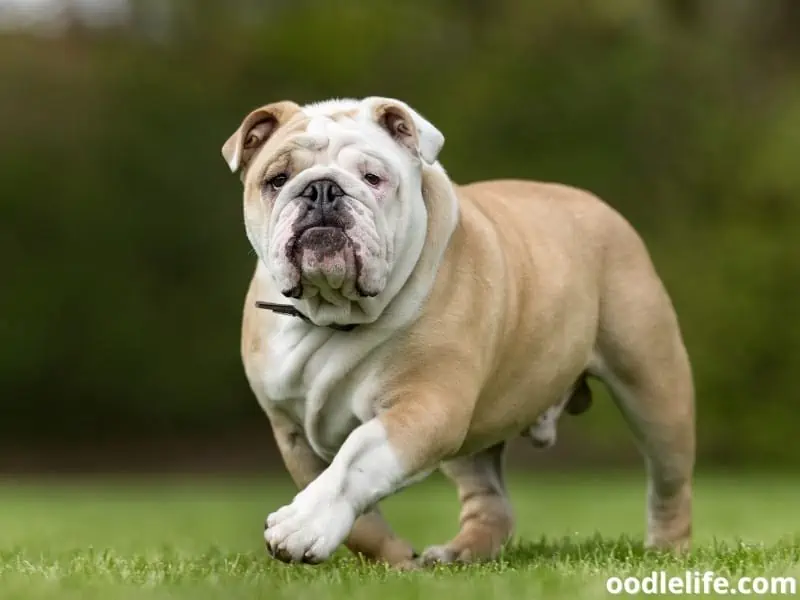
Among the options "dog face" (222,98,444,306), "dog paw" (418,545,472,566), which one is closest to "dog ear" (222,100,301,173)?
"dog face" (222,98,444,306)

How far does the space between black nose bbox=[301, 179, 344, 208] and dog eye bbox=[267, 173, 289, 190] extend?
14 cm

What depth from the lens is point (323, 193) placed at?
12.9 feet

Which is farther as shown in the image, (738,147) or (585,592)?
(738,147)

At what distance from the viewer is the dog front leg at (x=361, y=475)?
3562 mm

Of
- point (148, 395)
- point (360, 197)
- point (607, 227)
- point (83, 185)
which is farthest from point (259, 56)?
point (360, 197)

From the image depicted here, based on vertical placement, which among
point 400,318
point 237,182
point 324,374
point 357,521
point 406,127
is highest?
point 406,127

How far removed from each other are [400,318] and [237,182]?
973 cm

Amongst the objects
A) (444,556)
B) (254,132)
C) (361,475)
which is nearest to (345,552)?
(444,556)

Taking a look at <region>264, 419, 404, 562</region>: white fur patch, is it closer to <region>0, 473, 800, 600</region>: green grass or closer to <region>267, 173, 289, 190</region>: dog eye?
<region>0, 473, 800, 600</region>: green grass

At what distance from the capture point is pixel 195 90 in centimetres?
1397

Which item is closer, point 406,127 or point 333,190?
point 333,190

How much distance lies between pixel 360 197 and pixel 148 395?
10243mm

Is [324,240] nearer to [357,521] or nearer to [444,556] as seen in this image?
[357,521]

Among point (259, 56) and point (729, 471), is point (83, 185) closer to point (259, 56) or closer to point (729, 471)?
point (259, 56)
